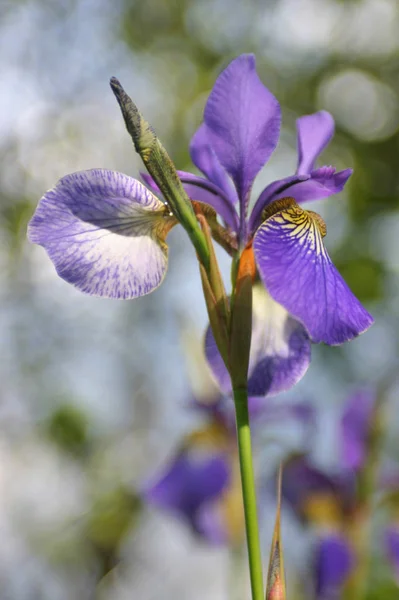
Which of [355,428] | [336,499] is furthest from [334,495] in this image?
[355,428]

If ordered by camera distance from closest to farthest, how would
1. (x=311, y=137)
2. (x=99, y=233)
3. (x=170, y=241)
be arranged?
(x=99, y=233) → (x=311, y=137) → (x=170, y=241)

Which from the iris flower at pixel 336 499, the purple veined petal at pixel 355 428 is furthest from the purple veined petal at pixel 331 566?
the purple veined petal at pixel 355 428

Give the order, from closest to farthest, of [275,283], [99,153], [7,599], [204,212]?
[275,283], [204,212], [7,599], [99,153]

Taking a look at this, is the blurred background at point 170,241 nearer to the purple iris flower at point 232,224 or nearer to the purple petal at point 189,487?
the purple petal at point 189,487

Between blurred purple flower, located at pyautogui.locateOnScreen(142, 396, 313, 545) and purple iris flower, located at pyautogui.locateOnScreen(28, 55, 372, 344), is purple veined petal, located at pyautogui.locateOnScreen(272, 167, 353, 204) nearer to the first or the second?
purple iris flower, located at pyautogui.locateOnScreen(28, 55, 372, 344)

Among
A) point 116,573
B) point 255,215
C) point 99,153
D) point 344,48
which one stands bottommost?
point 116,573

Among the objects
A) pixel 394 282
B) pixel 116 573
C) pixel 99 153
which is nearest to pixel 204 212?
pixel 116 573

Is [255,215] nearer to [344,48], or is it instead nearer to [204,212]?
[204,212]

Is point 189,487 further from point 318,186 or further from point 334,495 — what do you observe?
point 318,186
